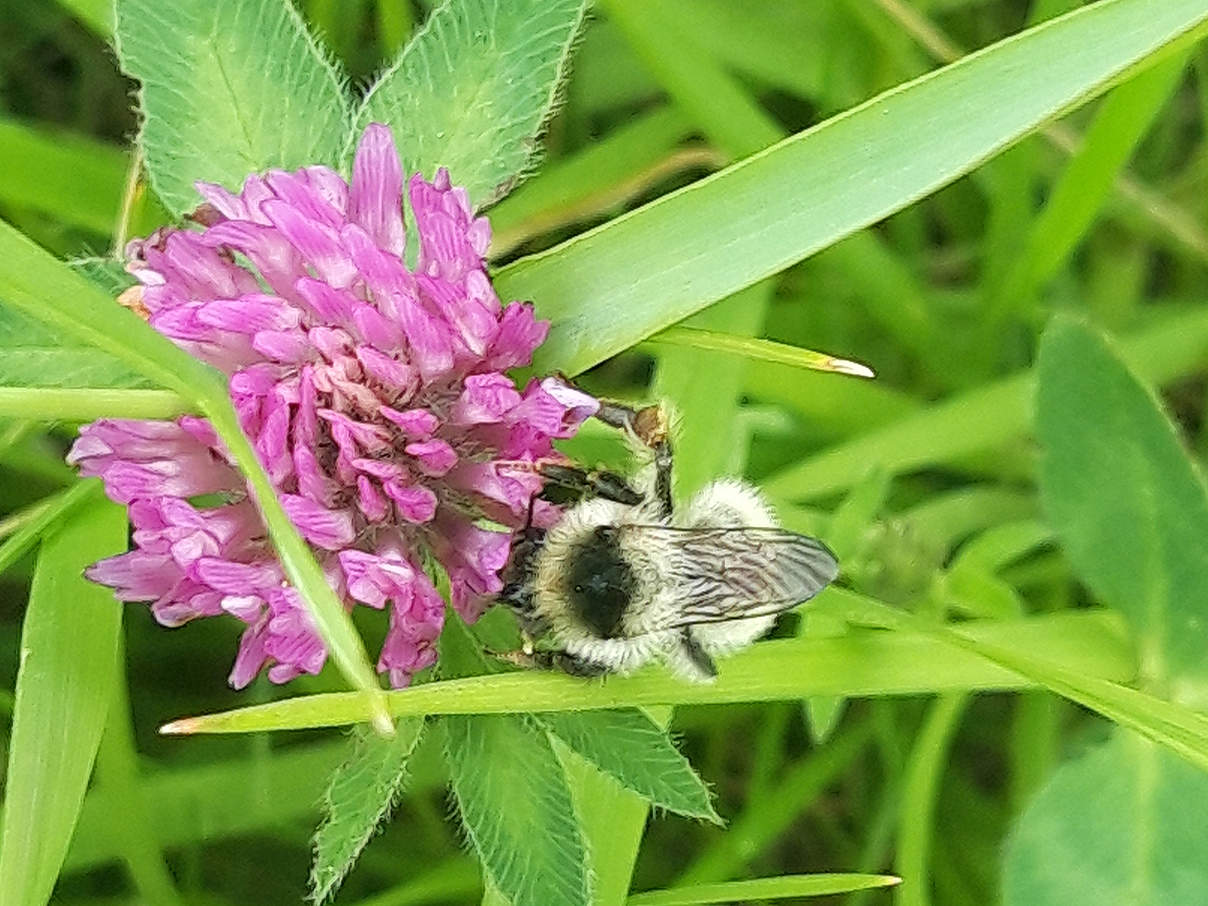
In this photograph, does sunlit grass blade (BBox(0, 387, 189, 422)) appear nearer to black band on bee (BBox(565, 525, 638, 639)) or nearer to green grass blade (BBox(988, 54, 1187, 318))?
black band on bee (BBox(565, 525, 638, 639))

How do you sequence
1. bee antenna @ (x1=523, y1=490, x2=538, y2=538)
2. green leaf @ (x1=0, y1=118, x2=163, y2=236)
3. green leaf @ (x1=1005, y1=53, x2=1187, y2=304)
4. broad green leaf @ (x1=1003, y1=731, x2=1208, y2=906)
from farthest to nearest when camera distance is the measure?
green leaf @ (x1=0, y1=118, x2=163, y2=236), green leaf @ (x1=1005, y1=53, x2=1187, y2=304), broad green leaf @ (x1=1003, y1=731, x2=1208, y2=906), bee antenna @ (x1=523, y1=490, x2=538, y2=538)

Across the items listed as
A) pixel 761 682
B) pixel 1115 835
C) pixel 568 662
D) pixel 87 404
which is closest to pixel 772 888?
pixel 761 682

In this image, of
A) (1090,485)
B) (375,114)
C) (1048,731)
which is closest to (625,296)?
(375,114)

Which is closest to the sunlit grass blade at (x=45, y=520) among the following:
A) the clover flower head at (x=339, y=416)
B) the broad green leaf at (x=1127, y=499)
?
the clover flower head at (x=339, y=416)

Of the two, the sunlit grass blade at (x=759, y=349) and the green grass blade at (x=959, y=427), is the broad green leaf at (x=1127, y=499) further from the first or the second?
the sunlit grass blade at (x=759, y=349)

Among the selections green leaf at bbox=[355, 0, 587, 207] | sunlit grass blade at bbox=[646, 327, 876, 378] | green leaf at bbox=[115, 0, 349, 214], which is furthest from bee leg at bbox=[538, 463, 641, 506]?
green leaf at bbox=[115, 0, 349, 214]

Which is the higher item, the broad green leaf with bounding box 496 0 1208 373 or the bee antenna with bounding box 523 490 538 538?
the broad green leaf with bounding box 496 0 1208 373

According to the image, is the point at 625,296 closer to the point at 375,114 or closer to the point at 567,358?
the point at 567,358
